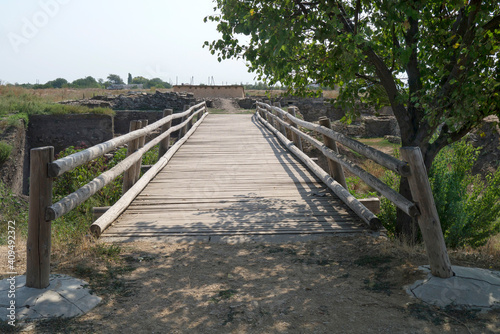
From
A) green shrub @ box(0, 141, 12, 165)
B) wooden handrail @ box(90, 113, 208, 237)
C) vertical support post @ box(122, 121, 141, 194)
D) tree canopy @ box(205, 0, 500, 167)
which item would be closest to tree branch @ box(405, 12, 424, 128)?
tree canopy @ box(205, 0, 500, 167)

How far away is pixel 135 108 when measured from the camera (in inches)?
1068

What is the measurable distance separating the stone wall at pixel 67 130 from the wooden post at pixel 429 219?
1850 centimetres

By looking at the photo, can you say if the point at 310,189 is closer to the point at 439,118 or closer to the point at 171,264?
the point at 439,118

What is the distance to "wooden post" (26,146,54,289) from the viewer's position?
10.5ft

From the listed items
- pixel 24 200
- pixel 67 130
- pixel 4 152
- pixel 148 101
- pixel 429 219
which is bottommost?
pixel 24 200

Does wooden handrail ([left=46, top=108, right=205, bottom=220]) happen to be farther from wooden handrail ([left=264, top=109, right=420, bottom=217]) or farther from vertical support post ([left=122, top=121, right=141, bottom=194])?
wooden handrail ([left=264, top=109, right=420, bottom=217])

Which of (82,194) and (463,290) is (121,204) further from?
(463,290)

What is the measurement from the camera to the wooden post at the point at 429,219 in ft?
11.3

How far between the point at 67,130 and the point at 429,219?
2024cm

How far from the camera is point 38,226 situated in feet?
10.6

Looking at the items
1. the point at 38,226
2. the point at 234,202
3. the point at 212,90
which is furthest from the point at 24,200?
the point at 212,90

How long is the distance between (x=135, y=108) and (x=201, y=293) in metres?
24.8

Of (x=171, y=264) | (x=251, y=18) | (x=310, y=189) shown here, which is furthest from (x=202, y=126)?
(x=171, y=264)

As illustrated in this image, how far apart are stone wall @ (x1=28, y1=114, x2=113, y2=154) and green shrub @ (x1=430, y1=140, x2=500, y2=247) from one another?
1708cm
